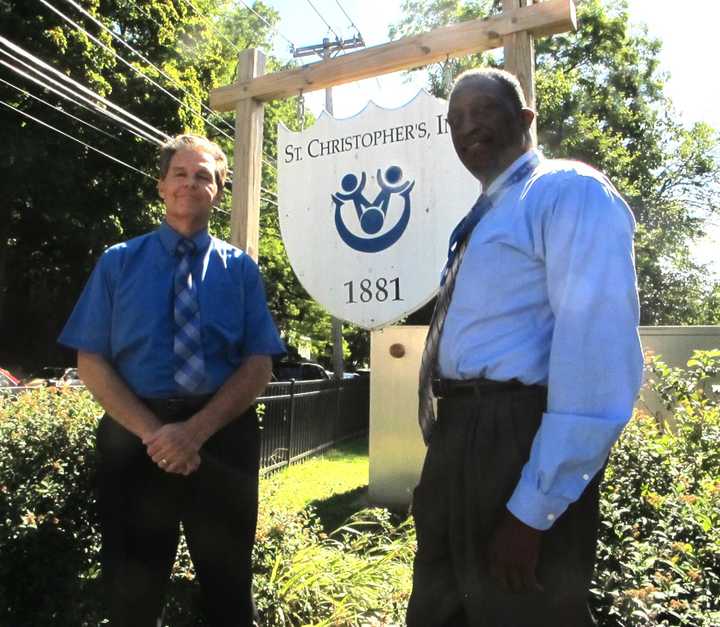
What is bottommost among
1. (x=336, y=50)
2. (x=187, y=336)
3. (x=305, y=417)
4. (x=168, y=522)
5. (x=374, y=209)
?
(x=305, y=417)

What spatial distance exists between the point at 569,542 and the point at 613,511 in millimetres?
1247

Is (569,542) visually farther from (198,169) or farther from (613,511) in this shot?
(198,169)

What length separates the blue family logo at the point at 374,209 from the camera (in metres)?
3.82

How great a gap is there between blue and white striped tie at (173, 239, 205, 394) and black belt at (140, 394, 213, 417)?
0.11ft

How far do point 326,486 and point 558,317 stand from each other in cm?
617

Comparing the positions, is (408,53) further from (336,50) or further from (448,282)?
(336,50)

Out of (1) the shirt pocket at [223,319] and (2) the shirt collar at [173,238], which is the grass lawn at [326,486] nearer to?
(1) the shirt pocket at [223,319]

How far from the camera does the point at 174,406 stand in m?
2.20

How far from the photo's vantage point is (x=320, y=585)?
321 centimetres

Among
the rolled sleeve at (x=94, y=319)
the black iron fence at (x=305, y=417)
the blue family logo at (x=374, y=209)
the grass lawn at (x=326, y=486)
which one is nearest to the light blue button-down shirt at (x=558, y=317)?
the rolled sleeve at (x=94, y=319)

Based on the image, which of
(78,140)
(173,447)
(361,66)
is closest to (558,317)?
(173,447)

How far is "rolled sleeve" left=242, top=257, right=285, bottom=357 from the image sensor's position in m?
2.40

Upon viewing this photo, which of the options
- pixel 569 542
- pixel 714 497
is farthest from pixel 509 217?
pixel 714 497

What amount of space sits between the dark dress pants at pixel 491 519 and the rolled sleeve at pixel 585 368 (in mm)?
96
